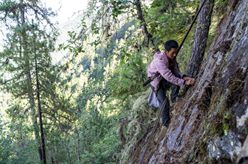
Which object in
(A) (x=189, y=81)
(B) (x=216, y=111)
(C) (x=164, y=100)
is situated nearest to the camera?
(B) (x=216, y=111)

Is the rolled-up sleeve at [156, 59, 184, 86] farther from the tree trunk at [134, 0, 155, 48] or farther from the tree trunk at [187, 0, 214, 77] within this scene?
the tree trunk at [134, 0, 155, 48]

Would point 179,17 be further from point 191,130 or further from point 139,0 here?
point 191,130

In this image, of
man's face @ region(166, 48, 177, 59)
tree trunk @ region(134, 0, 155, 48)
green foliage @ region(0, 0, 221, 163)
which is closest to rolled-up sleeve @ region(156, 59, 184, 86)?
man's face @ region(166, 48, 177, 59)

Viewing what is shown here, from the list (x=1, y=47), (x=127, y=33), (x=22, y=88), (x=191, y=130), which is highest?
(x=1, y=47)

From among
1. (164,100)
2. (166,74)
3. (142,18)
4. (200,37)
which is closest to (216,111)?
(166,74)

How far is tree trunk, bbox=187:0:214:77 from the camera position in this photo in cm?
665

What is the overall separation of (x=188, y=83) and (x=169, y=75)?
1.66 feet

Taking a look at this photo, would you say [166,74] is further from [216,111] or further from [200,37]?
[216,111]

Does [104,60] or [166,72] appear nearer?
[166,72]

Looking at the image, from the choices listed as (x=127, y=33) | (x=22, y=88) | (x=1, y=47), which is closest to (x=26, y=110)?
(x=22, y=88)

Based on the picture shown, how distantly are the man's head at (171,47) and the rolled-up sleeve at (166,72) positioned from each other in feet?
0.57

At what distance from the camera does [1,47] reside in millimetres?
21719

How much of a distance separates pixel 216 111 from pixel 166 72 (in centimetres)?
180

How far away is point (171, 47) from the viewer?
6.14 meters
